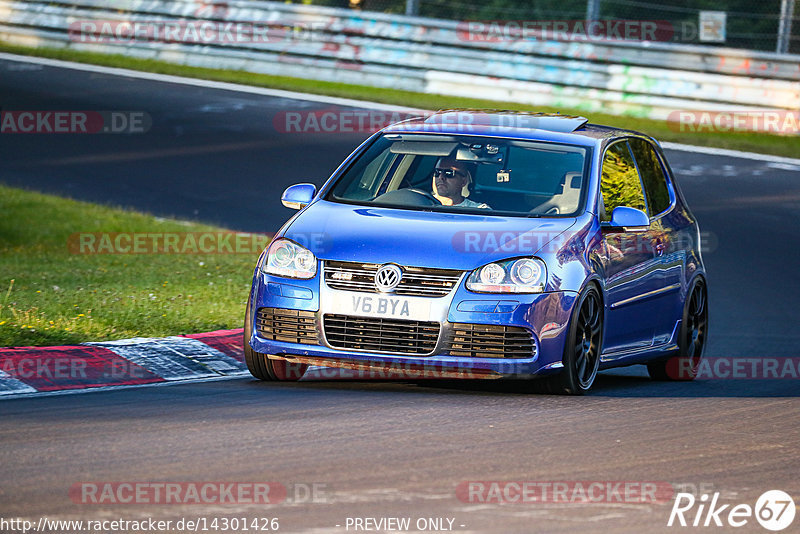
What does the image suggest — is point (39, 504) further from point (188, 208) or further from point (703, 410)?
point (188, 208)

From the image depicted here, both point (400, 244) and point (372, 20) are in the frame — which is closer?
point (400, 244)

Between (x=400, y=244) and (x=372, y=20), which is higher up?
(x=372, y=20)

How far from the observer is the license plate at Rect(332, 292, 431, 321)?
8.39 m

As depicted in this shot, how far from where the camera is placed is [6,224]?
16188mm

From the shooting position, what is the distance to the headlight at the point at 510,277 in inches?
331

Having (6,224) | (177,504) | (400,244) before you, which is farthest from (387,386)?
(6,224)

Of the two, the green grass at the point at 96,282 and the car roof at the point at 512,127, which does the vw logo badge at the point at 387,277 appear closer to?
the car roof at the point at 512,127

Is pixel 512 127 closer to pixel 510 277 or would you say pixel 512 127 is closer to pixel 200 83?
pixel 510 277

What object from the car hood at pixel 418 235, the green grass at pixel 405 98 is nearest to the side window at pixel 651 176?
the car hood at pixel 418 235

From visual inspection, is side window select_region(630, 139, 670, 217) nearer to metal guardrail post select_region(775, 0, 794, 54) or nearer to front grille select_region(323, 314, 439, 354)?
front grille select_region(323, 314, 439, 354)

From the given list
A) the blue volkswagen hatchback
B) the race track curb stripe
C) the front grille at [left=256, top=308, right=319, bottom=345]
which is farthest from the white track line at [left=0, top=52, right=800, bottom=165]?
the front grille at [left=256, top=308, right=319, bottom=345]

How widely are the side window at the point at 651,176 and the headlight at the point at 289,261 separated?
2775 mm

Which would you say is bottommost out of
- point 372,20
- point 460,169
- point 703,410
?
point 703,410

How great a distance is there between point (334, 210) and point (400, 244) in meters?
0.78
